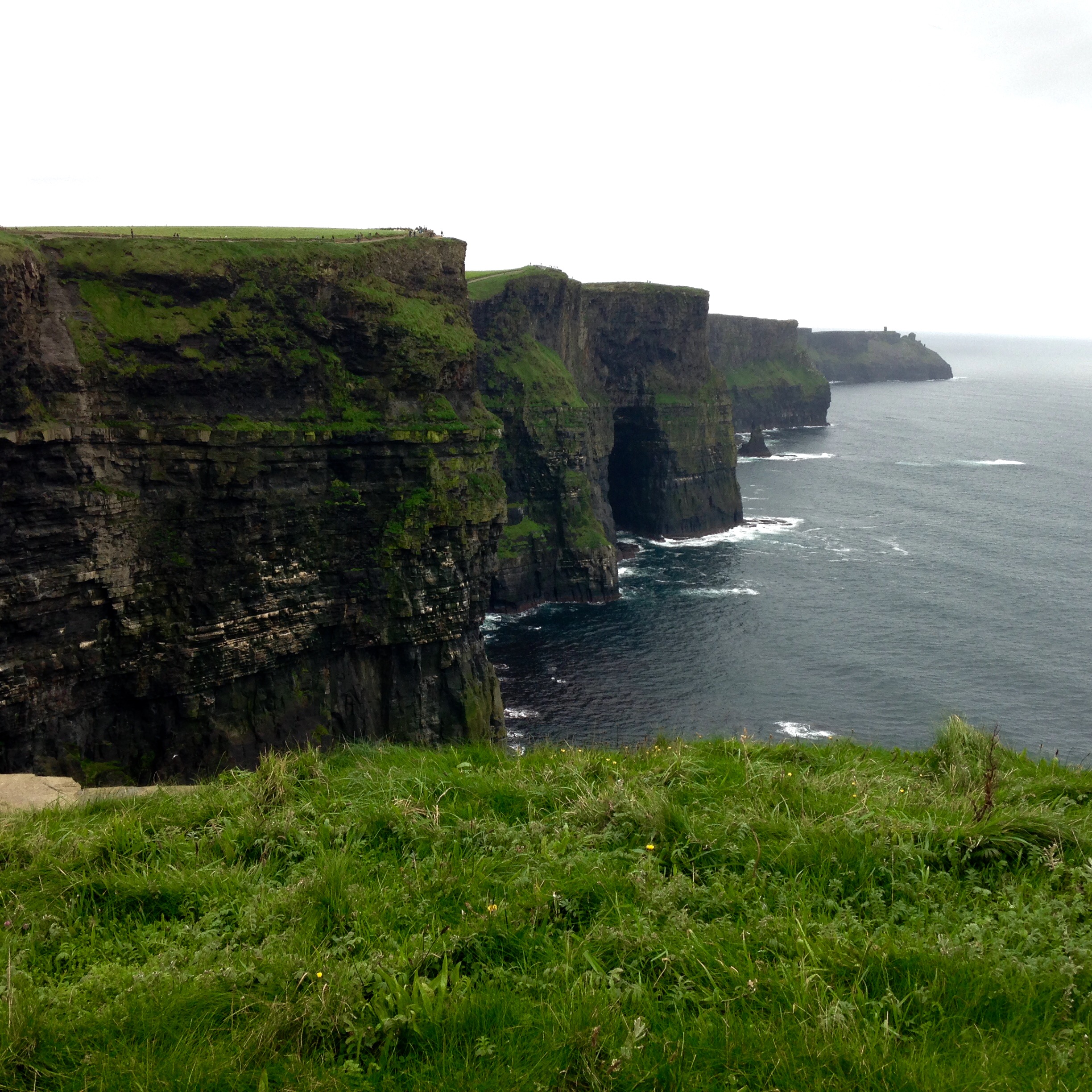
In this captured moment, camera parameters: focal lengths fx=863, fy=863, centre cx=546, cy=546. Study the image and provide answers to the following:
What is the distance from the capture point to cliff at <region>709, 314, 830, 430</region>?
164625 mm

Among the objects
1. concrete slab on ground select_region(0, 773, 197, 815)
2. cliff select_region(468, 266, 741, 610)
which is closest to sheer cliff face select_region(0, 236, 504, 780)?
concrete slab on ground select_region(0, 773, 197, 815)

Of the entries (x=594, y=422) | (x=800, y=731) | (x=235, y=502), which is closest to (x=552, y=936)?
(x=235, y=502)

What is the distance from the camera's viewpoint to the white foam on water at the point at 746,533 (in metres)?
95.3

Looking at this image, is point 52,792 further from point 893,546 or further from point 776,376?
point 776,376

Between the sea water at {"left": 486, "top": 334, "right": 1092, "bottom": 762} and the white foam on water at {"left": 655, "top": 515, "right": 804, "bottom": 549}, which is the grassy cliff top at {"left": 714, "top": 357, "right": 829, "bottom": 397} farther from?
the white foam on water at {"left": 655, "top": 515, "right": 804, "bottom": 549}

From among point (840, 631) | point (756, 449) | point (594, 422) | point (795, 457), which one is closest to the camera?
point (840, 631)

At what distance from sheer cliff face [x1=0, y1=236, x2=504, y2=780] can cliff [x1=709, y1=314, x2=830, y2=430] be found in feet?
407

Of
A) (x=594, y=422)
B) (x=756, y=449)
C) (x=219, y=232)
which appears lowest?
(x=756, y=449)

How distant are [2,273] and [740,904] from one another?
3343 cm

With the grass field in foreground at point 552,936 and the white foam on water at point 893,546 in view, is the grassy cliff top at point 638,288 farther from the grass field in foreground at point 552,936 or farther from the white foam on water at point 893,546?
the grass field in foreground at point 552,936

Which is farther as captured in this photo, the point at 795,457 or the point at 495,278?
the point at 795,457

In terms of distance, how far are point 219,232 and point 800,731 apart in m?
41.9

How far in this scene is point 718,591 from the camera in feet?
254

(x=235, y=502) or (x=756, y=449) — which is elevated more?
(x=756, y=449)
